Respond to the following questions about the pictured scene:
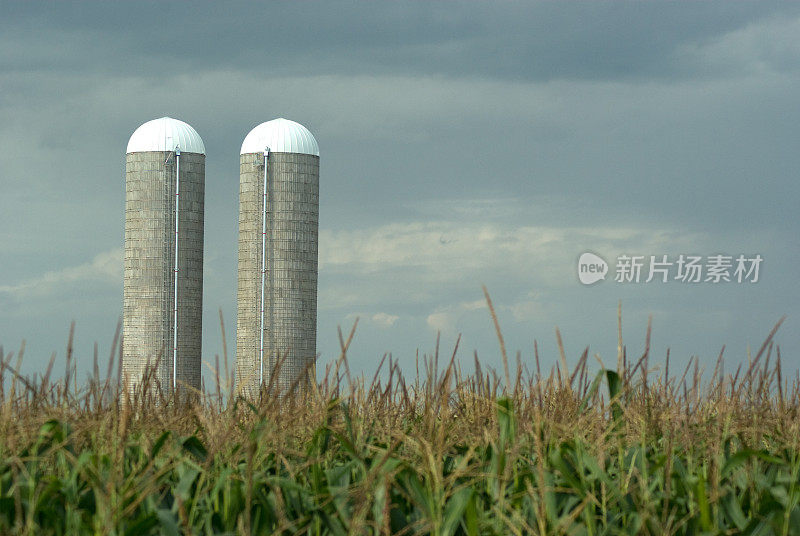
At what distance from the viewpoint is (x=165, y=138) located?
19359mm

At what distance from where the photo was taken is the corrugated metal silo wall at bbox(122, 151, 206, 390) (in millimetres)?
18656

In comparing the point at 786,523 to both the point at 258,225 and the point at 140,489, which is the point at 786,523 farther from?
the point at 258,225

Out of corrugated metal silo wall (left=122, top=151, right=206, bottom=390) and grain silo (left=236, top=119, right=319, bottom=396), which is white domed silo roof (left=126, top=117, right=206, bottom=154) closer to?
corrugated metal silo wall (left=122, top=151, right=206, bottom=390)

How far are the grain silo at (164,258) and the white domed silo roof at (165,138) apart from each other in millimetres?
27

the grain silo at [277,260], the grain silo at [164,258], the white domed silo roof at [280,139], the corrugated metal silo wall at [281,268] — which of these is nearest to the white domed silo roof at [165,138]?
the grain silo at [164,258]

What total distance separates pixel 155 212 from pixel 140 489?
52.6 ft

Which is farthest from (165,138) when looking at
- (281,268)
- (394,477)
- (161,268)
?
(394,477)

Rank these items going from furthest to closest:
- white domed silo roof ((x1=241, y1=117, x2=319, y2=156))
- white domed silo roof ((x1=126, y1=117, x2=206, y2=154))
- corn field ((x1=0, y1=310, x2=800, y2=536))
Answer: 1. white domed silo roof ((x1=126, y1=117, x2=206, y2=154))
2. white domed silo roof ((x1=241, y1=117, x2=319, y2=156))
3. corn field ((x1=0, y1=310, x2=800, y2=536))

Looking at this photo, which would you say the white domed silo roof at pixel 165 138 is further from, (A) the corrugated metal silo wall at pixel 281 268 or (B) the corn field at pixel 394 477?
(B) the corn field at pixel 394 477

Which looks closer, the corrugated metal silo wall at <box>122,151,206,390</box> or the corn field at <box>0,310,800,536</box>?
the corn field at <box>0,310,800,536</box>

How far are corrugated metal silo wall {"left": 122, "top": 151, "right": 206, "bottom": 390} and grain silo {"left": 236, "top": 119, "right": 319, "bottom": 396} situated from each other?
3.65 ft

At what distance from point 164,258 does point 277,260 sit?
2.48 metres

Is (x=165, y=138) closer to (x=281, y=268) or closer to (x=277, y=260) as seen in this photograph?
(x=277, y=260)

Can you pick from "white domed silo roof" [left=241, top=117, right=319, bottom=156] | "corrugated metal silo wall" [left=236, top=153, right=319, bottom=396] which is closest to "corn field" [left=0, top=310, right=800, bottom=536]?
"corrugated metal silo wall" [left=236, top=153, right=319, bottom=396]
